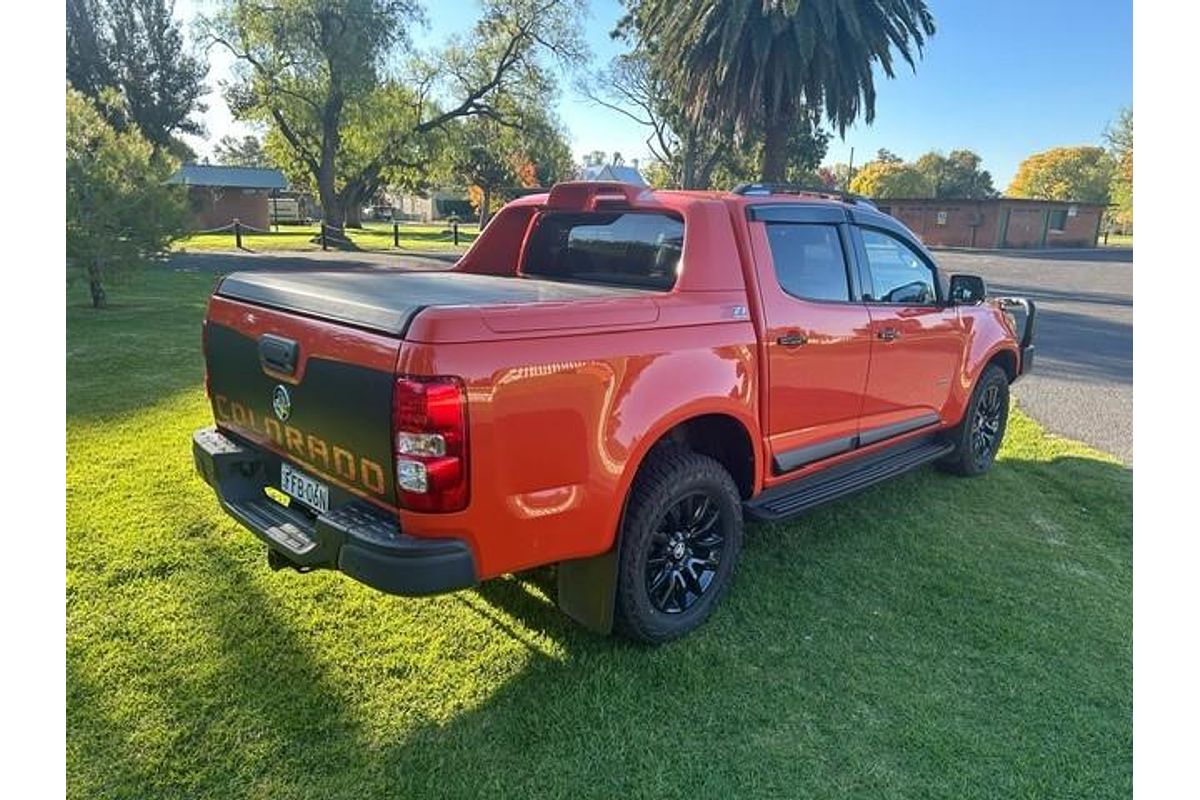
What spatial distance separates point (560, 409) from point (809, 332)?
1.67 metres

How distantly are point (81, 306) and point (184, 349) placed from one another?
12.3 ft

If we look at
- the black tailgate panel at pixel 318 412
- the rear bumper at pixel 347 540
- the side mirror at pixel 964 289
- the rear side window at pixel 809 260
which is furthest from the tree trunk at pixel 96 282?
the side mirror at pixel 964 289

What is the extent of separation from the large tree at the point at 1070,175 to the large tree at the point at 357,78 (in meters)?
58.3

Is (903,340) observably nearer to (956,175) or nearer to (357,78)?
(357,78)

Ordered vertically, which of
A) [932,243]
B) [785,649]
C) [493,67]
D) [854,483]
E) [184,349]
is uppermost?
[493,67]

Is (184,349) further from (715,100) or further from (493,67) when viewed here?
(493,67)

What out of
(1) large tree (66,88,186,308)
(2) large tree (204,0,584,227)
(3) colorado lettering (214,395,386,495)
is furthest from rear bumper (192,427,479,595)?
(2) large tree (204,0,584,227)

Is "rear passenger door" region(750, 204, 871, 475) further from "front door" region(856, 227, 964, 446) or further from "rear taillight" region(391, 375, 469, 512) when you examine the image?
"rear taillight" region(391, 375, 469, 512)

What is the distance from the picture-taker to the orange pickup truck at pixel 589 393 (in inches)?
94.6

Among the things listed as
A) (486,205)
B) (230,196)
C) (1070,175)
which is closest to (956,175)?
(1070,175)

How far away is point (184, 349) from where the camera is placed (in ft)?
28.8

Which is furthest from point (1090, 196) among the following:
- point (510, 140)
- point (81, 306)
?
point (81, 306)

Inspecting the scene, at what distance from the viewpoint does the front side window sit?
4.36 metres

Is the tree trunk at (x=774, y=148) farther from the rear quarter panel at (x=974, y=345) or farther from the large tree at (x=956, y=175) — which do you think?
the large tree at (x=956, y=175)
